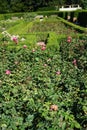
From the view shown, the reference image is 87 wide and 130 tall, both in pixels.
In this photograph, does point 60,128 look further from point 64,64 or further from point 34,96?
point 64,64

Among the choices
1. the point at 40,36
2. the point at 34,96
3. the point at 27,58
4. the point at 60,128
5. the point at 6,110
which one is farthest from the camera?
the point at 40,36

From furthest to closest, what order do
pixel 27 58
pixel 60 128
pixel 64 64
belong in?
pixel 27 58, pixel 64 64, pixel 60 128

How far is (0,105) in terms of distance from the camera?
3.89m

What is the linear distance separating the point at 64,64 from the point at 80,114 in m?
2.01

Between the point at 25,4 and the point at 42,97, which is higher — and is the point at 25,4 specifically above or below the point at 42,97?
below

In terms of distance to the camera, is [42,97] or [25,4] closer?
[42,97]

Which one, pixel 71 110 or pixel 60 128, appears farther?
pixel 71 110

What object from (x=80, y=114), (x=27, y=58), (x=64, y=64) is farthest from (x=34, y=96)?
(x=27, y=58)

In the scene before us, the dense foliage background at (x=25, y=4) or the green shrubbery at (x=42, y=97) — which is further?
the dense foliage background at (x=25, y=4)

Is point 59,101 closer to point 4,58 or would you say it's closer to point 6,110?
point 6,110

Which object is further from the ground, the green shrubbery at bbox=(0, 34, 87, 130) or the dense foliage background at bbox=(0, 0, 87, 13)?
the green shrubbery at bbox=(0, 34, 87, 130)

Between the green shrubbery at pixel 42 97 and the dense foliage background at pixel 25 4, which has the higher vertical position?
the green shrubbery at pixel 42 97

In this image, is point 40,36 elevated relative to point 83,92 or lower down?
lower down

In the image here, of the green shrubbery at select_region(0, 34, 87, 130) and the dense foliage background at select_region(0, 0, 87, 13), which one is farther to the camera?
the dense foliage background at select_region(0, 0, 87, 13)
